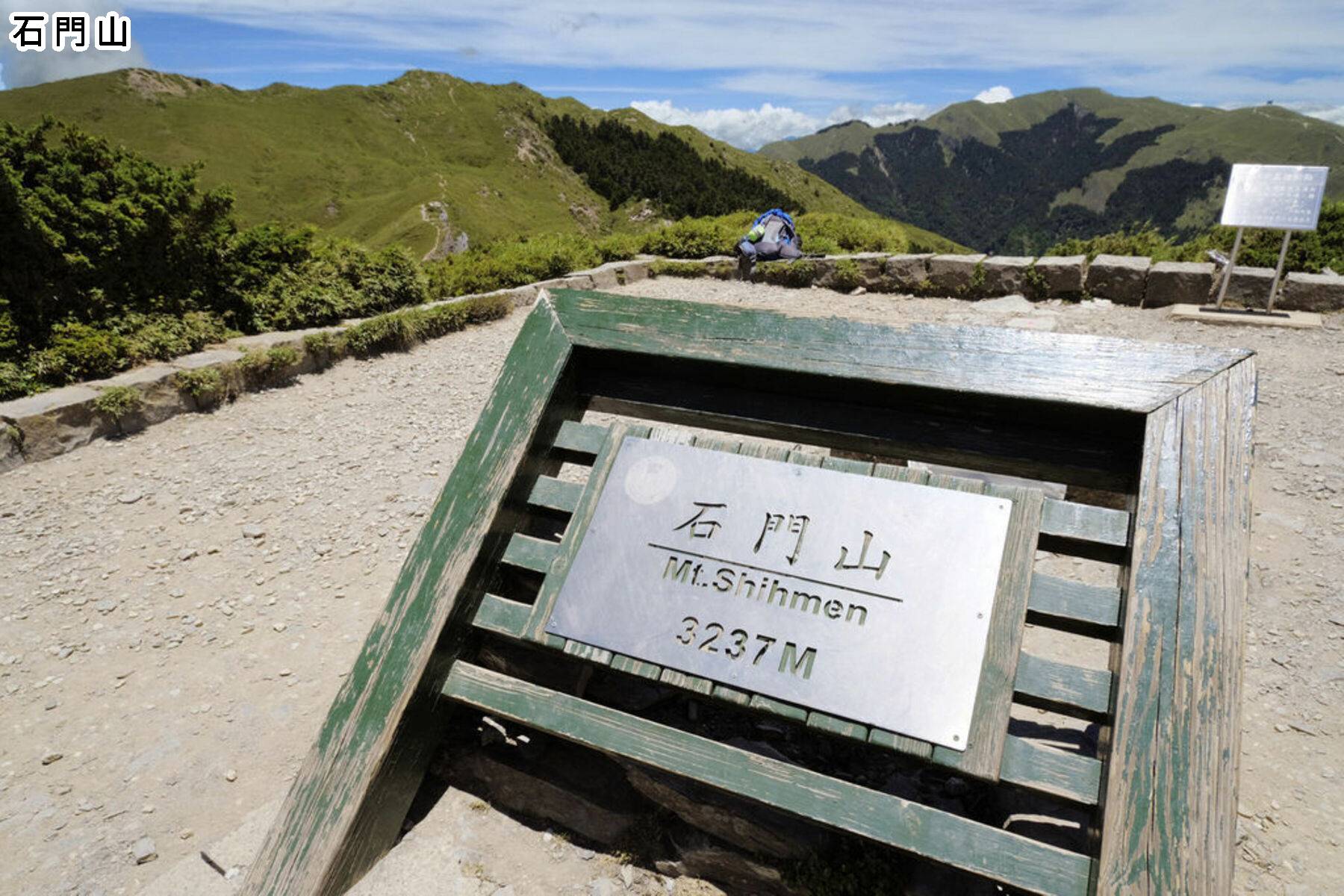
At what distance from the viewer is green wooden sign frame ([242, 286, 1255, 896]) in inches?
67.4

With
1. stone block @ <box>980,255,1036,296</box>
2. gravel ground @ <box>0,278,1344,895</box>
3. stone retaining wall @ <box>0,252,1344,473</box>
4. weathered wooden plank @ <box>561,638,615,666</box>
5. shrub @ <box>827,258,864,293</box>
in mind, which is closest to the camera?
weathered wooden plank @ <box>561,638,615,666</box>

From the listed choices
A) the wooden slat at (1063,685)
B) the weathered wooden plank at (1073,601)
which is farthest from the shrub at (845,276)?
the wooden slat at (1063,685)

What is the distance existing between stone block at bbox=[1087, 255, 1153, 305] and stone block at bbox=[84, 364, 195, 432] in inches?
434

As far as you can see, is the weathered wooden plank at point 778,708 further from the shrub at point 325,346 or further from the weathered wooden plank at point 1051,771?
the shrub at point 325,346

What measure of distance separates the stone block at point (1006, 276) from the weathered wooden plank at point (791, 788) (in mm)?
9850

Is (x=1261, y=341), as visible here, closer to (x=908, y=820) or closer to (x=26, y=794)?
(x=908, y=820)

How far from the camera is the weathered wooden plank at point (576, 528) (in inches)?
92.3

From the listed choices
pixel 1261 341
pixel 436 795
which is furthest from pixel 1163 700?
pixel 1261 341

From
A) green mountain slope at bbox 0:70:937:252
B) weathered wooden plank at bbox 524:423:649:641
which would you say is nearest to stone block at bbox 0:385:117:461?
weathered wooden plank at bbox 524:423:649:641

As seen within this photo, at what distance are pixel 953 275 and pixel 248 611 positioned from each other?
9782 millimetres

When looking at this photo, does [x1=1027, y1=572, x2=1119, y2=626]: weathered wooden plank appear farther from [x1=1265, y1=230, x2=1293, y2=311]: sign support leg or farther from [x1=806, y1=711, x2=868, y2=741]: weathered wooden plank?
[x1=1265, y1=230, x2=1293, y2=311]: sign support leg

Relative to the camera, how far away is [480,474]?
258 cm

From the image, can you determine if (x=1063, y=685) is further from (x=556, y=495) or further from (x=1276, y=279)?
(x=1276, y=279)

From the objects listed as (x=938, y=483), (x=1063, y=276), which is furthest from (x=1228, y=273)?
(x=938, y=483)
